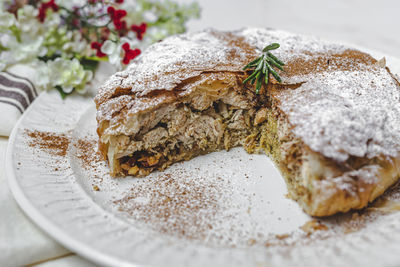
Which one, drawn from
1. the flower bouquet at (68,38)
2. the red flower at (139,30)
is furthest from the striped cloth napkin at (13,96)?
the red flower at (139,30)

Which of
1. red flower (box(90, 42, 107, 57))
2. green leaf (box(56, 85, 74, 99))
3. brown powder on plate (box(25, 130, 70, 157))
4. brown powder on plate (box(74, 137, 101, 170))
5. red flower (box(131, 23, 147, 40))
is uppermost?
red flower (box(131, 23, 147, 40))

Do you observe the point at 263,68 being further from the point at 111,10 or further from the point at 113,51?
the point at 111,10

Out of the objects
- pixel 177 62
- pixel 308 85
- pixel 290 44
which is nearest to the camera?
pixel 308 85

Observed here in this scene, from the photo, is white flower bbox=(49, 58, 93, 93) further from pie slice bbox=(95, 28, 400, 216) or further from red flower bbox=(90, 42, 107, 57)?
pie slice bbox=(95, 28, 400, 216)

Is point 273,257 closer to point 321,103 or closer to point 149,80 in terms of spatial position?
point 321,103

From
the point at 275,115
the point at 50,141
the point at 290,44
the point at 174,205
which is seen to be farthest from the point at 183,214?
the point at 290,44

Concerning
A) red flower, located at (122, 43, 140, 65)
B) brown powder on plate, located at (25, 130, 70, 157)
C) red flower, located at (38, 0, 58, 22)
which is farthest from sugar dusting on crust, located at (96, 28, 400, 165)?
red flower, located at (38, 0, 58, 22)

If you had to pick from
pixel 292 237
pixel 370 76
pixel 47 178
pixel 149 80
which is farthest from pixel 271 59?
pixel 47 178

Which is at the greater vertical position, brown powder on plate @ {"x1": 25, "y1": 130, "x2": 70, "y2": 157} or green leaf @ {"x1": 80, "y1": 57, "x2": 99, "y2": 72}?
green leaf @ {"x1": 80, "y1": 57, "x2": 99, "y2": 72}
